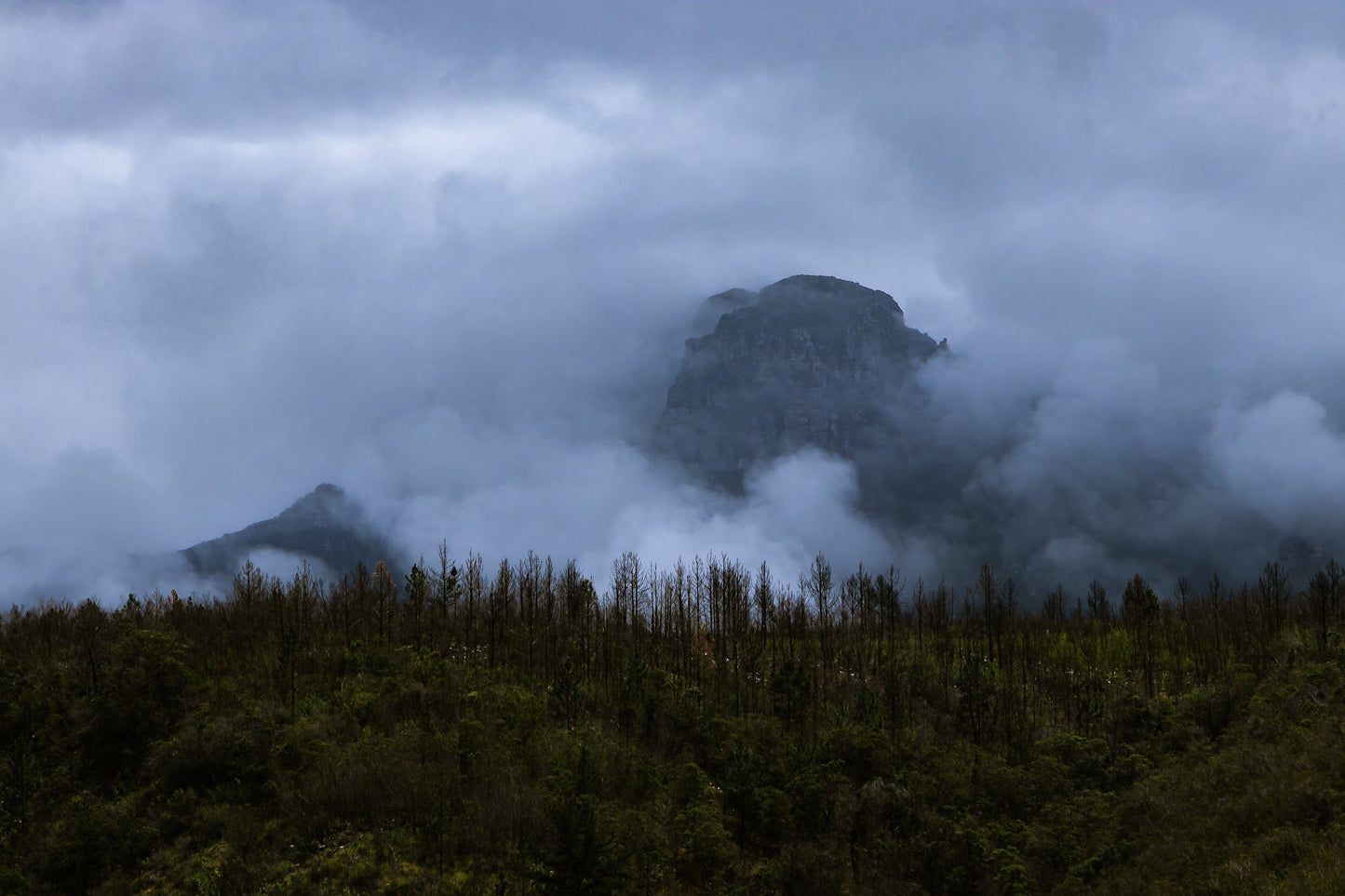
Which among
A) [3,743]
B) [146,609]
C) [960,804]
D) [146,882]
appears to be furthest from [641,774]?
[146,609]

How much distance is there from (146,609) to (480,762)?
2279 centimetres

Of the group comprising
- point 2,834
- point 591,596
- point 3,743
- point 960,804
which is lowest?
point 960,804

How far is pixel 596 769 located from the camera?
19.8 metres

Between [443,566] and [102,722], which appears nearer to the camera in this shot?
[102,722]

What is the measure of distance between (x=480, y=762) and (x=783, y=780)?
9176 mm

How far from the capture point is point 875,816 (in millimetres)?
20547

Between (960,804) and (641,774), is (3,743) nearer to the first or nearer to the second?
(641,774)

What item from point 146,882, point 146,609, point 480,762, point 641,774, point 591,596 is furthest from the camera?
point 591,596

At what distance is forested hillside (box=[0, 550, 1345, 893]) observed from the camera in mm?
16172

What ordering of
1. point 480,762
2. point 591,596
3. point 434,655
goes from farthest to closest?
point 591,596 → point 434,655 → point 480,762

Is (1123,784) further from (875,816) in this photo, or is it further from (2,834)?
(2,834)

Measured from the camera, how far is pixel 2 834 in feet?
57.2

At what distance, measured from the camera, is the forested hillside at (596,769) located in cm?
1617

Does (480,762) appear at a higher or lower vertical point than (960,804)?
higher
